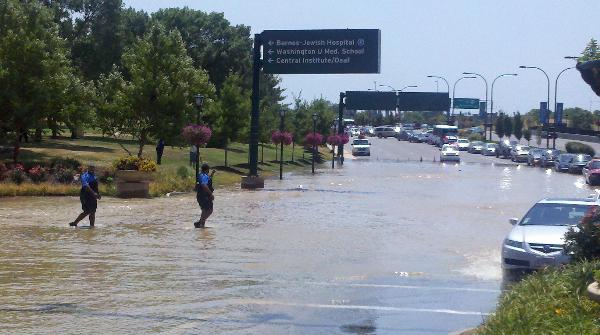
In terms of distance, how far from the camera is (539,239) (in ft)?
50.8

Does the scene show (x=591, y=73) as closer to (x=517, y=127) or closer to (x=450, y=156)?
(x=450, y=156)

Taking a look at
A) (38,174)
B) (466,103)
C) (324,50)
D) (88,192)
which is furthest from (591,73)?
(466,103)

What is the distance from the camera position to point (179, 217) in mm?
27047

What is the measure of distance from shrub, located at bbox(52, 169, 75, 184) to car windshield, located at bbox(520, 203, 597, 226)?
2153 cm

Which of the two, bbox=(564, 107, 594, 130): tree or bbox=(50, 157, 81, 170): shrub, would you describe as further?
bbox=(564, 107, 594, 130): tree

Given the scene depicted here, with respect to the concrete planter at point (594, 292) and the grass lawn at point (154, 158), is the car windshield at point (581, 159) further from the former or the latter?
the concrete planter at point (594, 292)

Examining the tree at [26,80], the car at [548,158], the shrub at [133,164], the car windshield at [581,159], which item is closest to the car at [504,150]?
the car at [548,158]

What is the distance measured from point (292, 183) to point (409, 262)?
28.4m

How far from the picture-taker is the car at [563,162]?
67.8 m

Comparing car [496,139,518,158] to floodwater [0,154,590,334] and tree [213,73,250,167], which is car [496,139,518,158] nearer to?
tree [213,73,250,167]

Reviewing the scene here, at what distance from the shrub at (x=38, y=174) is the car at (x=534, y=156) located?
51.5 m

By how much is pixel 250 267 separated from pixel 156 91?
29596mm

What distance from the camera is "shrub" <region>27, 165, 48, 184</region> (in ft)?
113

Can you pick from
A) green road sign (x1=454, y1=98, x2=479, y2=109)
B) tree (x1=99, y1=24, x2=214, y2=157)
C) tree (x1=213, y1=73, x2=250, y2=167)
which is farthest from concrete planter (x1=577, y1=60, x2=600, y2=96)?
green road sign (x1=454, y1=98, x2=479, y2=109)
